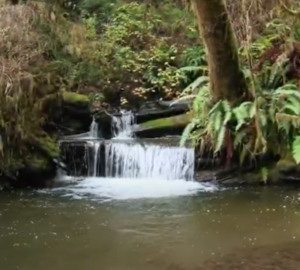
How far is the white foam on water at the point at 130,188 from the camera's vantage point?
29.6 feet

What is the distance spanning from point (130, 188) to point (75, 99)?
3262 millimetres

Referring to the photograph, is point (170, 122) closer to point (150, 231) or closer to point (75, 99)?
point (75, 99)

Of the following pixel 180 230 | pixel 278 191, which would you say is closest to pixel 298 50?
pixel 278 191

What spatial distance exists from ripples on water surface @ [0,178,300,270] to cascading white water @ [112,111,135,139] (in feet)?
8.54

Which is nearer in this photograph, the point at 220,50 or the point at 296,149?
the point at 220,50

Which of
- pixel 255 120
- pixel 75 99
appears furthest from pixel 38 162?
pixel 255 120

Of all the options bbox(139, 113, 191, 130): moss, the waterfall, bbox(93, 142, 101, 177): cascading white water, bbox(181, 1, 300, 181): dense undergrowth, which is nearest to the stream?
bbox(93, 142, 101, 177): cascading white water

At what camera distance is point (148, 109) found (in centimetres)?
1274

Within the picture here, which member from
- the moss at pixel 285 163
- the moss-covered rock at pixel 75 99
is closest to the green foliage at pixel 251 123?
the moss at pixel 285 163

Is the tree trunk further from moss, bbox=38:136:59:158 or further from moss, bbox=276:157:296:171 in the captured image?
moss, bbox=38:136:59:158

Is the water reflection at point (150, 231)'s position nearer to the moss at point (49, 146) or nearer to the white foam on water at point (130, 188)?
the white foam on water at point (130, 188)

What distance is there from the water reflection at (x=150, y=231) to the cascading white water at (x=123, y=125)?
3389mm

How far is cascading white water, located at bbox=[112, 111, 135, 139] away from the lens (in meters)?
12.1

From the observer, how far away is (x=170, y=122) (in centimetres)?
1170
